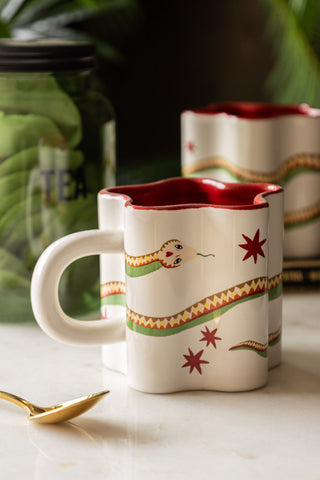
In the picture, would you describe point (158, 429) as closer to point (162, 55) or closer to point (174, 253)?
point (174, 253)

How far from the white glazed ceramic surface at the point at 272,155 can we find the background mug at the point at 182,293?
206 millimetres

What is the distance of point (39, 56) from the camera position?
2.05 ft

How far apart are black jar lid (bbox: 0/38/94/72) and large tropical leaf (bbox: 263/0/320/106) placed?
0.26 metres

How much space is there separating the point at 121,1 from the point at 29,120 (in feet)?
1.28

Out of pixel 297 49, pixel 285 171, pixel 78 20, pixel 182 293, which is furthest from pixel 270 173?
pixel 78 20

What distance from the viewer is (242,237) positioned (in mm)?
498

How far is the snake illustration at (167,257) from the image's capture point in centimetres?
A: 50

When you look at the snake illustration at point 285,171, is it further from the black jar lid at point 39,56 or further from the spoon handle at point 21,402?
the spoon handle at point 21,402

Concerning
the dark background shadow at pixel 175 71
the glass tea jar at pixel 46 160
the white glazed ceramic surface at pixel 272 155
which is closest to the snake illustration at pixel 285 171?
the white glazed ceramic surface at pixel 272 155

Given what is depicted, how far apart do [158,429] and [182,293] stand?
9cm

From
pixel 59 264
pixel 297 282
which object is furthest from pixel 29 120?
pixel 297 282

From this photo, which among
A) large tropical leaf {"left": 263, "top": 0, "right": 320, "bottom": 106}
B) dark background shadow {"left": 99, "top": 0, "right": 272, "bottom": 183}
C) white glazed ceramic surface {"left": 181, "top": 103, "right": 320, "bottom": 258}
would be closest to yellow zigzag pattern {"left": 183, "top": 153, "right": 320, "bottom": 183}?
white glazed ceramic surface {"left": 181, "top": 103, "right": 320, "bottom": 258}

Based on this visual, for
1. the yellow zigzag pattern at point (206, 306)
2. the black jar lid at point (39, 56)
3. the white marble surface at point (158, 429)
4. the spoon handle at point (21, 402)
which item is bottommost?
the white marble surface at point (158, 429)

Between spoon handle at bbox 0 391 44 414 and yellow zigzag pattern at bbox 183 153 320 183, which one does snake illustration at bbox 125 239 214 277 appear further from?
yellow zigzag pattern at bbox 183 153 320 183
